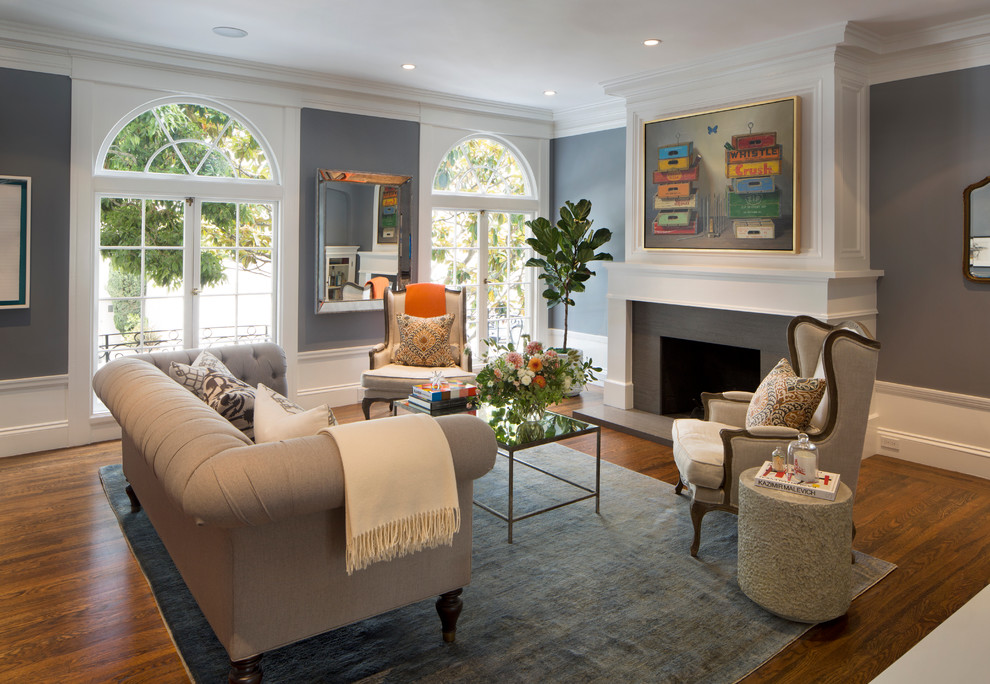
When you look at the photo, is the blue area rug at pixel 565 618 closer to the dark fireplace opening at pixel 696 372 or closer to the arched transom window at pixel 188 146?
the dark fireplace opening at pixel 696 372

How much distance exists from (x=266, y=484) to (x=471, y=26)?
330 centimetres

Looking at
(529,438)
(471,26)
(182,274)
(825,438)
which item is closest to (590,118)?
(471,26)

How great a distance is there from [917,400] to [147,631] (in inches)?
174

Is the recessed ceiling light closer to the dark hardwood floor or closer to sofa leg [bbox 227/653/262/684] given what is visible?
the dark hardwood floor

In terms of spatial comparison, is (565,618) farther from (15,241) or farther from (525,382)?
(15,241)

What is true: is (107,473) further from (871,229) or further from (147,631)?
(871,229)

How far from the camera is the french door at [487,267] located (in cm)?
652

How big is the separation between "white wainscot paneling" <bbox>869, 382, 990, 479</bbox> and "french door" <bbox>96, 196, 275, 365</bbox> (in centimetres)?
442

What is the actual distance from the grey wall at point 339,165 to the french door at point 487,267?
1.61 ft

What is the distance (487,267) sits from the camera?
22.3 ft

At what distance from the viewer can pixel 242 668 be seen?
2037mm

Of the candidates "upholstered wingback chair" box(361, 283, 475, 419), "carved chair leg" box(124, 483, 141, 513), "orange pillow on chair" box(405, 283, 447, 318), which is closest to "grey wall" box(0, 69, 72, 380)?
"carved chair leg" box(124, 483, 141, 513)

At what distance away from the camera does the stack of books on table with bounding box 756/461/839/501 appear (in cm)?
252

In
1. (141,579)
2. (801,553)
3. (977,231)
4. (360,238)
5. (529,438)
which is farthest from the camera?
(360,238)
